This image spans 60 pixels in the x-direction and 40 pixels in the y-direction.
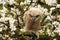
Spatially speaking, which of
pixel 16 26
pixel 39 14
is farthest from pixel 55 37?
pixel 16 26

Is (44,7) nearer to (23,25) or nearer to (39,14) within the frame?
(39,14)

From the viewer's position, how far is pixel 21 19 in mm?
1699

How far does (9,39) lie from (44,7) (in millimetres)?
412

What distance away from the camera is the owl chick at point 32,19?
5.35 ft

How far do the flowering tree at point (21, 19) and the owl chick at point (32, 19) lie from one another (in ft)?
0.11

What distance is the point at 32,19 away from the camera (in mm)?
1649

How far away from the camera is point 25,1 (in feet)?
5.69

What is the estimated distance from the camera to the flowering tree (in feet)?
5.52

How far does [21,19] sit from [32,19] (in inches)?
4.2

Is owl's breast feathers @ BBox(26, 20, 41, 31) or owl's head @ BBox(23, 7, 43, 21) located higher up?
owl's head @ BBox(23, 7, 43, 21)

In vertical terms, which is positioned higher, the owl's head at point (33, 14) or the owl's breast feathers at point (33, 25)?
the owl's head at point (33, 14)

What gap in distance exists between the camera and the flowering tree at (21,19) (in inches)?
66.3

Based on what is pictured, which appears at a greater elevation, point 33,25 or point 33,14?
point 33,14

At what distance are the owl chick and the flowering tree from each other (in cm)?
3
